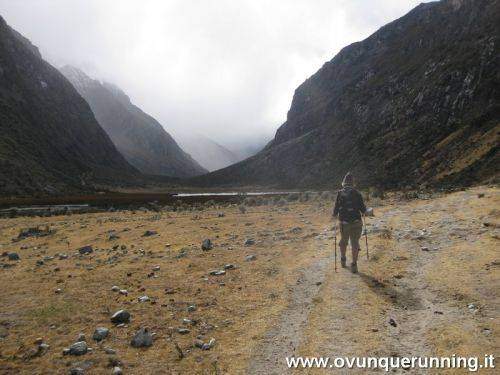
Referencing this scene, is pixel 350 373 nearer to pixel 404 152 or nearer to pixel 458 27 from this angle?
pixel 404 152

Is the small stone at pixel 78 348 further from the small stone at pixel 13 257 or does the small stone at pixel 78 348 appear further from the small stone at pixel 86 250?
the small stone at pixel 13 257

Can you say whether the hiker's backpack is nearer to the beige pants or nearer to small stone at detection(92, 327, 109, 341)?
the beige pants

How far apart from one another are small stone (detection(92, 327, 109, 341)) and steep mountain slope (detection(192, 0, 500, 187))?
49.0m

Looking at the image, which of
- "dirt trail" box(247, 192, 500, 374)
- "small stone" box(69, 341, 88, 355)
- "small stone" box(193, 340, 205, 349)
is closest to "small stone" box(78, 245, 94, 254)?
"dirt trail" box(247, 192, 500, 374)

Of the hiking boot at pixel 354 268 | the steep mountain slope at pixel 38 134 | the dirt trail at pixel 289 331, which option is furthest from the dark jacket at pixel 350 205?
the steep mountain slope at pixel 38 134

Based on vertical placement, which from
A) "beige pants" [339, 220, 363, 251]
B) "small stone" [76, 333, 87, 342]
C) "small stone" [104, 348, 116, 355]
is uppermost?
"beige pants" [339, 220, 363, 251]

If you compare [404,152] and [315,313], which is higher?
[404,152]

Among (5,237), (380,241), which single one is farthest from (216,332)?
(5,237)

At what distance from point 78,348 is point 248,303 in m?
4.35

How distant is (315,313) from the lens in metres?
9.52

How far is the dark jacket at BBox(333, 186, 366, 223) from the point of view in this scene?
1317cm

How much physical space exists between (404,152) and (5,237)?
276 ft

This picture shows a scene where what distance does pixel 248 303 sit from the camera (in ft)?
35.5

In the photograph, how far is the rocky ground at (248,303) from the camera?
25.8ft
